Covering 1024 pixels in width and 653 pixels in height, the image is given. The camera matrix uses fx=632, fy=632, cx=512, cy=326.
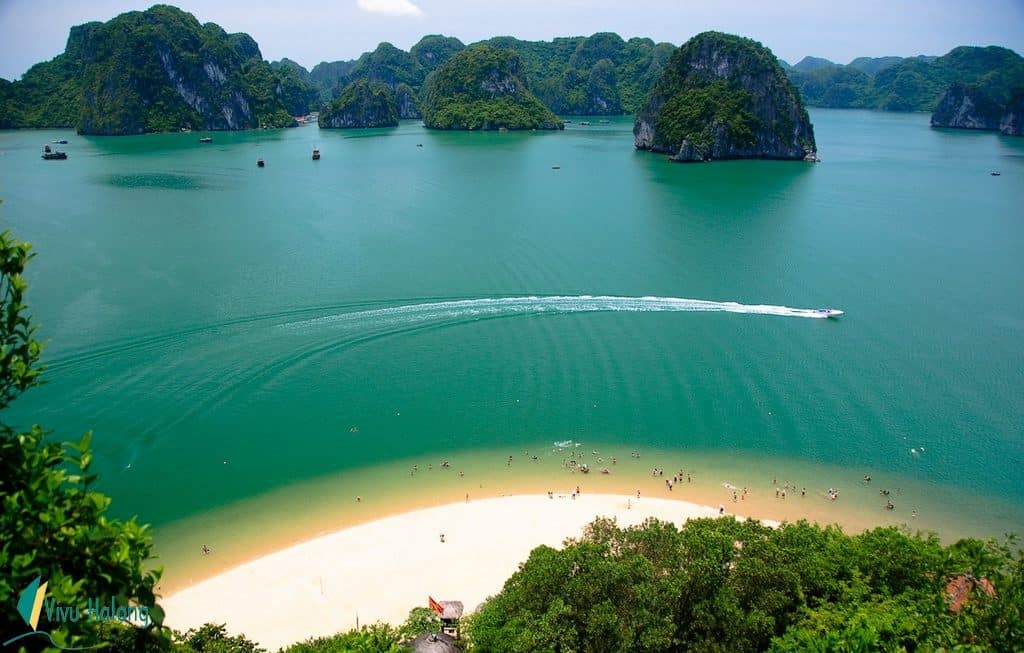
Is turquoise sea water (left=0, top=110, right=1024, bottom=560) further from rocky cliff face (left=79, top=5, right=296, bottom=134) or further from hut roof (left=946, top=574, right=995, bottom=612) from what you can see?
rocky cliff face (left=79, top=5, right=296, bottom=134)

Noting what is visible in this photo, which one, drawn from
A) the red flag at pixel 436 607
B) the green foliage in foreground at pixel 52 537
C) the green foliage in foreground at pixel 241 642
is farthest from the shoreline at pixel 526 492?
the green foliage in foreground at pixel 52 537

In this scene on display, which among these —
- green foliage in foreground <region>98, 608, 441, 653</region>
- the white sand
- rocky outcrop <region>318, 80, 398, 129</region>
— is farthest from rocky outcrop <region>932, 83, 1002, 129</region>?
green foliage in foreground <region>98, 608, 441, 653</region>

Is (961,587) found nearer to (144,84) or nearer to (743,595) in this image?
(743,595)

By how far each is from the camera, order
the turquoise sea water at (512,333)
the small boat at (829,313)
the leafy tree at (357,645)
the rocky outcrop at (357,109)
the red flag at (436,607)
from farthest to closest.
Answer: the rocky outcrop at (357,109), the small boat at (829,313), the turquoise sea water at (512,333), the red flag at (436,607), the leafy tree at (357,645)

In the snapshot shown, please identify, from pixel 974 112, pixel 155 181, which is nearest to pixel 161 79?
pixel 155 181

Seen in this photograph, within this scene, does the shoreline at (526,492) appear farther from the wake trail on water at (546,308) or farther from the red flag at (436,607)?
the wake trail on water at (546,308)

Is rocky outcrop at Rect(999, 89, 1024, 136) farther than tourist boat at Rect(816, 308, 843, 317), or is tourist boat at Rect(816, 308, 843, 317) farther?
rocky outcrop at Rect(999, 89, 1024, 136)
